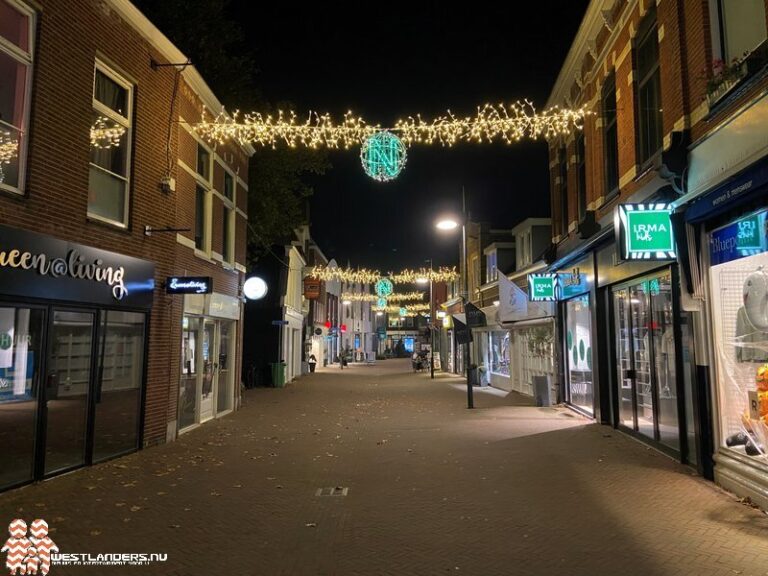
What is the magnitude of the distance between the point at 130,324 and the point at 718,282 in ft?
28.5

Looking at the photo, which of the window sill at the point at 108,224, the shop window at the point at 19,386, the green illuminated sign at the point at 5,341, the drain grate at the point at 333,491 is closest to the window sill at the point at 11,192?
the window sill at the point at 108,224

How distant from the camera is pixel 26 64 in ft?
23.7

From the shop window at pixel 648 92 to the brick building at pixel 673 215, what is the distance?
3 cm

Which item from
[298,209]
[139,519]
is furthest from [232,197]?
[139,519]

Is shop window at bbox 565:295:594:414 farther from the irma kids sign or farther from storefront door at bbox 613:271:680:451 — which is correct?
the irma kids sign

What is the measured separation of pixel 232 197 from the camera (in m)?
14.8

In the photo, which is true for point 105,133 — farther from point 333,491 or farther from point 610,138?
point 610,138

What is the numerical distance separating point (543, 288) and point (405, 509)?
9907 millimetres

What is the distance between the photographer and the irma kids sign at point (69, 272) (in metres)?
6.70

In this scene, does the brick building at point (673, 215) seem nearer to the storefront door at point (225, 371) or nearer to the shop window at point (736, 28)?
the shop window at point (736, 28)

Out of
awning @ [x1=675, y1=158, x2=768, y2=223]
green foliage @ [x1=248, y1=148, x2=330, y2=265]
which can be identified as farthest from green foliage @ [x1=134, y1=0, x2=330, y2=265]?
awning @ [x1=675, y1=158, x2=768, y2=223]

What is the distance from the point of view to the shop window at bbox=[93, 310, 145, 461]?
8.63 metres

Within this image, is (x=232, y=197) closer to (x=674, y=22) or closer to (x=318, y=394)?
(x=318, y=394)

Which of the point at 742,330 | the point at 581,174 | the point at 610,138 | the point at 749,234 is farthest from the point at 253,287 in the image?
the point at 749,234
